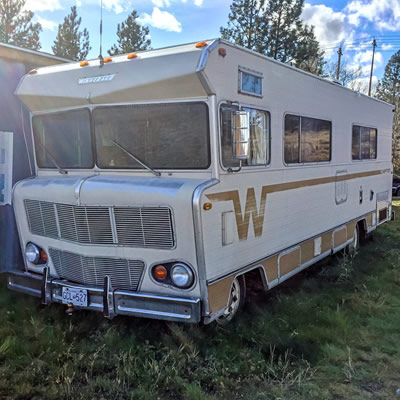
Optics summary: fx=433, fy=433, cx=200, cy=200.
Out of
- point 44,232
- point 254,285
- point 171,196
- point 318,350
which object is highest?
point 171,196

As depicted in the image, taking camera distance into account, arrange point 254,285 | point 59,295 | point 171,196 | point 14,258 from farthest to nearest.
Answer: point 14,258 < point 254,285 < point 59,295 < point 171,196

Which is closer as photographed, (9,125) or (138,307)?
(138,307)

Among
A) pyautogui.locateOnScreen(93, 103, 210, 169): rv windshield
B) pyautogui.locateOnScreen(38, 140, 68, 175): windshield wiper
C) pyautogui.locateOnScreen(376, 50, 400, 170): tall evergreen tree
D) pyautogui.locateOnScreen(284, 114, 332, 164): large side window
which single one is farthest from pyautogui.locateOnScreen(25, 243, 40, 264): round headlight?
pyautogui.locateOnScreen(376, 50, 400, 170): tall evergreen tree

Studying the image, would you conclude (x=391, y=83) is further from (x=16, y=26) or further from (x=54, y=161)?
(x=54, y=161)

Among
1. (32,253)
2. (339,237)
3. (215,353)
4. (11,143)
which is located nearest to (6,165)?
(11,143)

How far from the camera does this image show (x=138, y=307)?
3816 millimetres

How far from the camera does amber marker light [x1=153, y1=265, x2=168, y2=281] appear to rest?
3.85m

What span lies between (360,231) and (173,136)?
5376 mm

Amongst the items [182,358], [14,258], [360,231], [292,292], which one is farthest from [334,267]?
[14,258]

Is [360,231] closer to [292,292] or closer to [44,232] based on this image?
[292,292]

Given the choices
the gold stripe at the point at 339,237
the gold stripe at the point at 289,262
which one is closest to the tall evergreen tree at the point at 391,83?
the gold stripe at the point at 339,237

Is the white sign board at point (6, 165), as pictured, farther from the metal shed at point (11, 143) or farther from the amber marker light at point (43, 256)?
the amber marker light at point (43, 256)

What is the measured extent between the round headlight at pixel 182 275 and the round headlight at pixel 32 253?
5.57ft

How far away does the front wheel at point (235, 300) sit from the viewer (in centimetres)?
442
